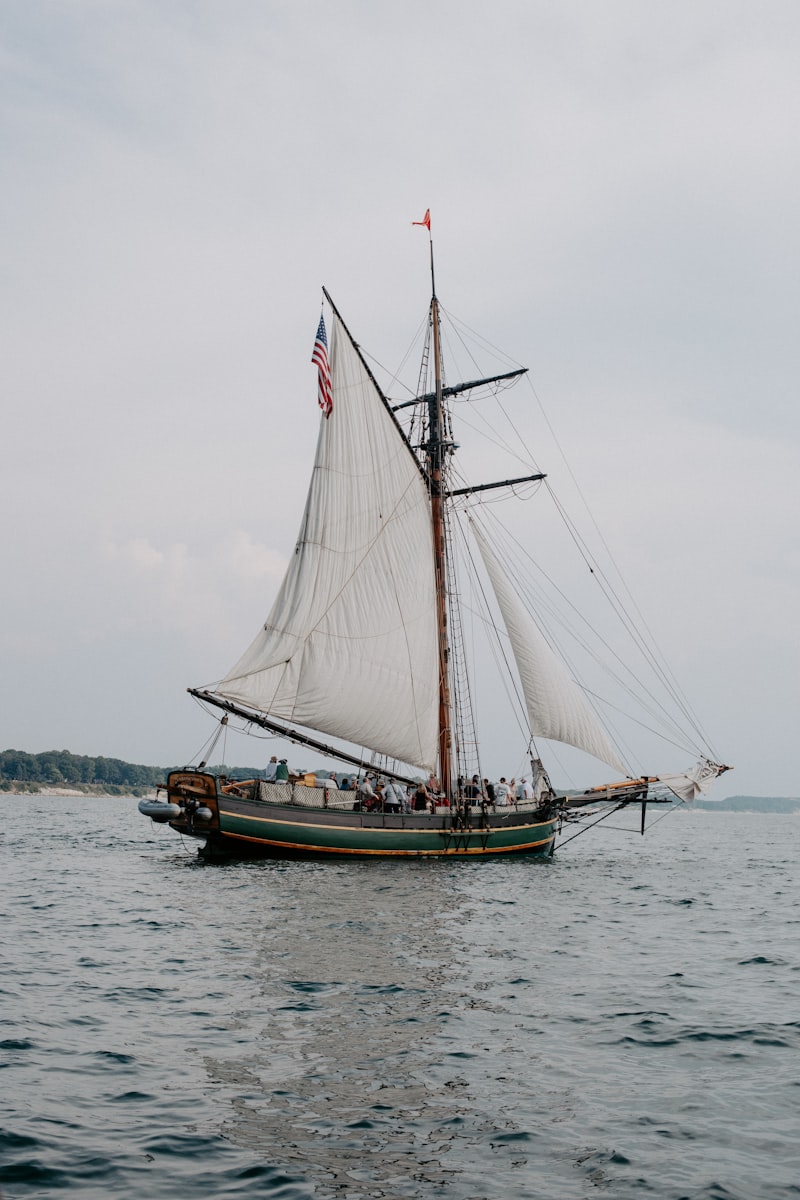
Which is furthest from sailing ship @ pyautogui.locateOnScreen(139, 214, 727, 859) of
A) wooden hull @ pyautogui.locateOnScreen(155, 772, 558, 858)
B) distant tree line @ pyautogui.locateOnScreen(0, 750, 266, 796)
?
distant tree line @ pyautogui.locateOnScreen(0, 750, 266, 796)

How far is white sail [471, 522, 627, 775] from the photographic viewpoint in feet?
118

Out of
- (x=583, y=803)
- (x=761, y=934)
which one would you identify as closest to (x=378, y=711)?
(x=583, y=803)

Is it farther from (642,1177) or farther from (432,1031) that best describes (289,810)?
(642,1177)

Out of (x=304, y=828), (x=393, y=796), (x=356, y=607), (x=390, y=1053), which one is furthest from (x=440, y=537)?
(x=390, y=1053)

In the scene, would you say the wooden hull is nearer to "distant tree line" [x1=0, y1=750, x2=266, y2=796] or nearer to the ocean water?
the ocean water

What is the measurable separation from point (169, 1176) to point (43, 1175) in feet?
2.78

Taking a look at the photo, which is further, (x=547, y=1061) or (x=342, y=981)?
(x=342, y=981)

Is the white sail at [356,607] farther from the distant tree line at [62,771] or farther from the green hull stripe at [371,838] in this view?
the distant tree line at [62,771]

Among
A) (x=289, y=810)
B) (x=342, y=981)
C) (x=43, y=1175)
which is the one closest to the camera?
(x=43, y=1175)

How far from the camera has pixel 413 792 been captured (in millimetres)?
34406

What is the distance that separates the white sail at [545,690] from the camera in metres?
36.1

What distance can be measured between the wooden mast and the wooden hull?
2.97m

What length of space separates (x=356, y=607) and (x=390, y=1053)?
23357 millimetres

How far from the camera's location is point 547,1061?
9.80 meters
